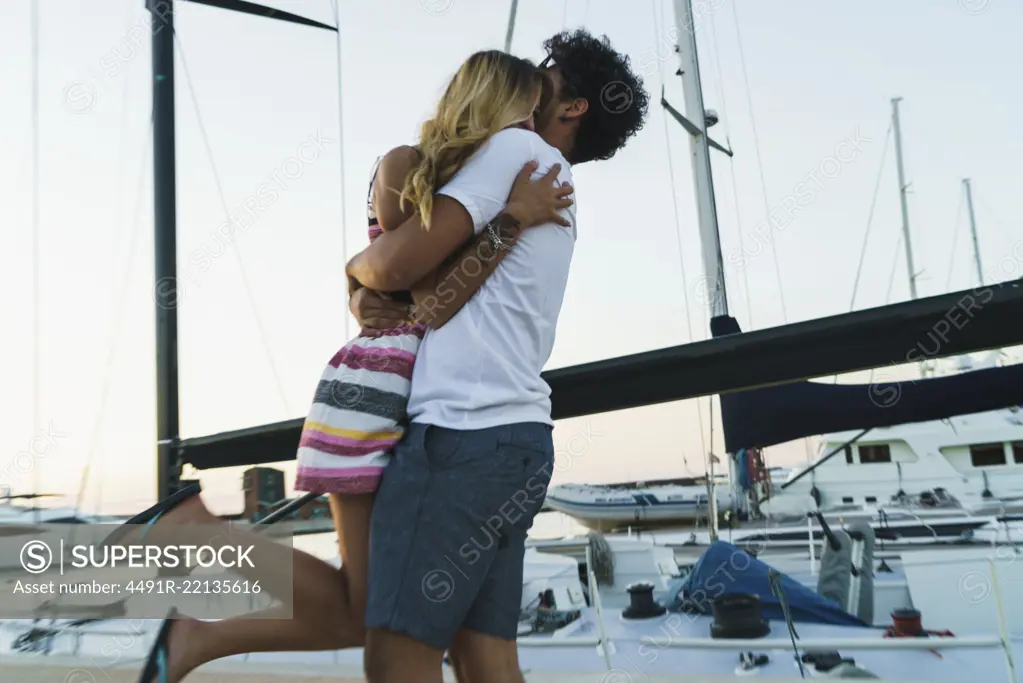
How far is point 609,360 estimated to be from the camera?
1.33 meters

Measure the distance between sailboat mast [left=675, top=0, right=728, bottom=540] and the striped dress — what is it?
5.10m

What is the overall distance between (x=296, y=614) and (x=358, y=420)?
0.32m

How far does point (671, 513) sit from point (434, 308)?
2192 centimetres

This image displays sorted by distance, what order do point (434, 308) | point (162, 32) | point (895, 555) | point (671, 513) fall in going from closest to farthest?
point (434, 308)
point (162, 32)
point (895, 555)
point (671, 513)

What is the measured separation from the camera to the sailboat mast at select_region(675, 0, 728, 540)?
682 centimetres

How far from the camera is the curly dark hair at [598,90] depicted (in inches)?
54.4

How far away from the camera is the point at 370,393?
115 cm

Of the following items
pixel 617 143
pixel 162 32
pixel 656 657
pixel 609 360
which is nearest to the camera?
pixel 609 360

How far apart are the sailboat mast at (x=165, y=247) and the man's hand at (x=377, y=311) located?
36.5 inches

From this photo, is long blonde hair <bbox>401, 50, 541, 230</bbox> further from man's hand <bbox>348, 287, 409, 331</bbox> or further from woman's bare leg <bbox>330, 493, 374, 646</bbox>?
woman's bare leg <bbox>330, 493, 374, 646</bbox>

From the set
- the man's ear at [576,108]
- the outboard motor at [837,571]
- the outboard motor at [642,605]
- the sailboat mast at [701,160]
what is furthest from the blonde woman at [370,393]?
the sailboat mast at [701,160]

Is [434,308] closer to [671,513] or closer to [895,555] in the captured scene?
[895,555]

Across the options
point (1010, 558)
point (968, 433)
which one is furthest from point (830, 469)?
point (1010, 558)

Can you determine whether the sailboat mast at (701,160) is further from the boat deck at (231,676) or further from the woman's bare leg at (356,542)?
the woman's bare leg at (356,542)
